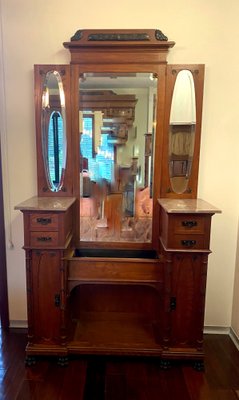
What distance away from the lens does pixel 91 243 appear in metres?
2.25

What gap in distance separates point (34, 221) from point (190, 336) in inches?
49.7

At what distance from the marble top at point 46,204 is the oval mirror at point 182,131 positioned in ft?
2.58

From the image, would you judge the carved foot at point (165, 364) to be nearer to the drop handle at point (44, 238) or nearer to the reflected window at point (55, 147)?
the drop handle at point (44, 238)

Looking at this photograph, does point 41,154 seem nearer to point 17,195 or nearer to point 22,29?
point 17,195

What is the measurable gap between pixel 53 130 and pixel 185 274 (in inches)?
54.0

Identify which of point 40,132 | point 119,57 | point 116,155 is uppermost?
point 119,57

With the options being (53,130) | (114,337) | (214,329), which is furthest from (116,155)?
(214,329)

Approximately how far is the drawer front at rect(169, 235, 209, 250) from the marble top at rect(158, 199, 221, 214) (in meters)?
0.17

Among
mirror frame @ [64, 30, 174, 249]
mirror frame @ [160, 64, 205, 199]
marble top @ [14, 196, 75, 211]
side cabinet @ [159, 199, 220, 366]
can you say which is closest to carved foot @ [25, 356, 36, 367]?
side cabinet @ [159, 199, 220, 366]

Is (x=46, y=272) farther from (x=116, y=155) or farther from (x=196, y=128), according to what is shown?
(x=196, y=128)

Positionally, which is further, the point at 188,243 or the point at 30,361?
the point at 30,361

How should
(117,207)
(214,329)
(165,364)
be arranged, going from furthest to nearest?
1. (214,329)
2. (117,207)
3. (165,364)

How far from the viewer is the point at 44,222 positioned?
1.83 m

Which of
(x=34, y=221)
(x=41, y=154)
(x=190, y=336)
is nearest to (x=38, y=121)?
(x=41, y=154)
